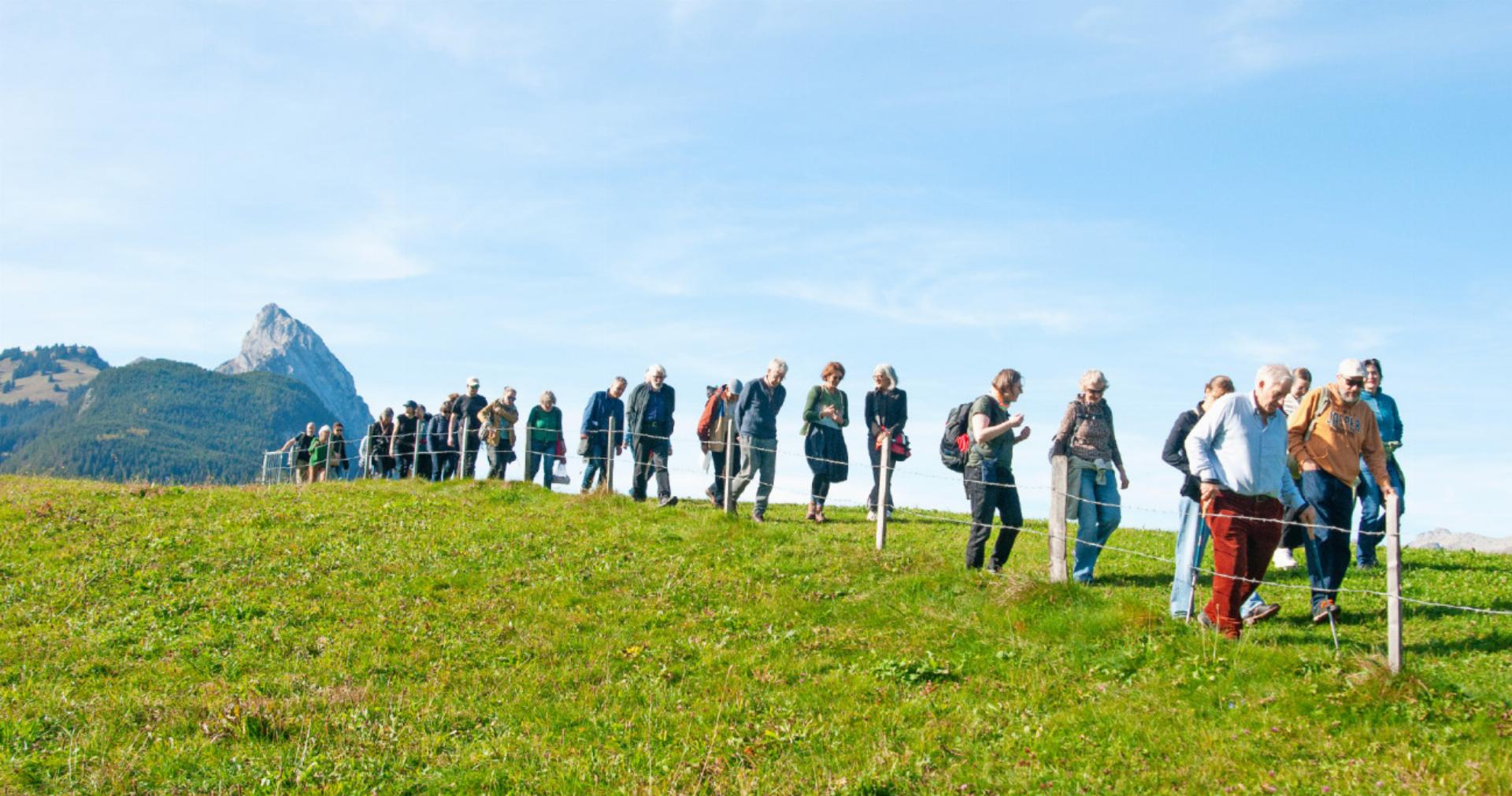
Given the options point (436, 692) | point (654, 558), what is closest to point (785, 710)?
point (436, 692)

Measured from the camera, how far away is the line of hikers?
1026 cm

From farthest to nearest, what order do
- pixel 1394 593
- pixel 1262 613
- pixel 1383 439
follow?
pixel 1383 439 → pixel 1262 613 → pixel 1394 593

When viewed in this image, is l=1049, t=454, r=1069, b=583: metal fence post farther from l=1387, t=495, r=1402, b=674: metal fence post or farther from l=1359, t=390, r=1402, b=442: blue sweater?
l=1359, t=390, r=1402, b=442: blue sweater

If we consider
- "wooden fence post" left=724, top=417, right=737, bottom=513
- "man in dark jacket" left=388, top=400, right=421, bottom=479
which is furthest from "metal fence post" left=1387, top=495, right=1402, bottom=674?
"man in dark jacket" left=388, top=400, right=421, bottom=479

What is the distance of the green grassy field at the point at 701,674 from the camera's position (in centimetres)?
825

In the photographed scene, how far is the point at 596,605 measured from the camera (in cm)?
1306

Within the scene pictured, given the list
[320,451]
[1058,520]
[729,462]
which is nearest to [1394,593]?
[1058,520]

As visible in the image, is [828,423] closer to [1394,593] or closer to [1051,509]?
[1051,509]

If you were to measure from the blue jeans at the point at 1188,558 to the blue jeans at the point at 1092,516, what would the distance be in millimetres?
1398

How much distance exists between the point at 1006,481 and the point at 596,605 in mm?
4863

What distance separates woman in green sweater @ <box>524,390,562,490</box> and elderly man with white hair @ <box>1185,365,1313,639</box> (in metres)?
14.1

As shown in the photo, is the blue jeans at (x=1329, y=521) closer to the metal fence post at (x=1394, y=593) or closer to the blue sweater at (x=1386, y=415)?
the metal fence post at (x=1394, y=593)

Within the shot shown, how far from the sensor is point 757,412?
17438 mm

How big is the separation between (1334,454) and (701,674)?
6.60 metres
